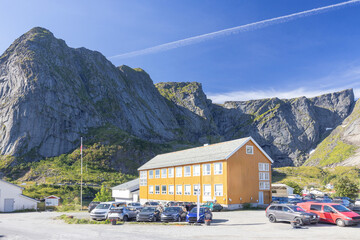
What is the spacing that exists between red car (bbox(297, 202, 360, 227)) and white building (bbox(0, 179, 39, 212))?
5076 cm

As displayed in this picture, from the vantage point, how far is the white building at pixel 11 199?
58.2 metres

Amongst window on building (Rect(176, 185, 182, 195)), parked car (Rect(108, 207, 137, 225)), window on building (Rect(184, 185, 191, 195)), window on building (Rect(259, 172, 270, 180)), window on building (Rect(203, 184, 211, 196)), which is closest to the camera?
parked car (Rect(108, 207, 137, 225))

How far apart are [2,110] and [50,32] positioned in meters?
64.3

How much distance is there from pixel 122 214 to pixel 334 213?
20565mm

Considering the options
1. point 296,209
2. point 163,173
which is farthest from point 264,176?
point 296,209

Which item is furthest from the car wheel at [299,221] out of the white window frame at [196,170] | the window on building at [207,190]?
the white window frame at [196,170]

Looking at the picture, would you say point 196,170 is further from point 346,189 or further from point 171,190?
point 346,189

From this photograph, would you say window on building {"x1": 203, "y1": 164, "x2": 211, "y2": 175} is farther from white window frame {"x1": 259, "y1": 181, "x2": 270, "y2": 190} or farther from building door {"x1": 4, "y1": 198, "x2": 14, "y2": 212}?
building door {"x1": 4, "y1": 198, "x2": 14, "y2": 212}

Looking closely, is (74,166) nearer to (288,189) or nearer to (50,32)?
(288,189)

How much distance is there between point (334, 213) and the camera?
1136 inches

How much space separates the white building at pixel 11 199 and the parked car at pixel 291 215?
47.8 metres

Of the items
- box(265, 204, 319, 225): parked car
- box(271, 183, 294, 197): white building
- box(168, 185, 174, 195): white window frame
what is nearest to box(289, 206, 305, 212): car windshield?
box(265, 204, 319, 225): parked car

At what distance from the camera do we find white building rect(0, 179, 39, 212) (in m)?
58.2

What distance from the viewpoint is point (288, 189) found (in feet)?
302
